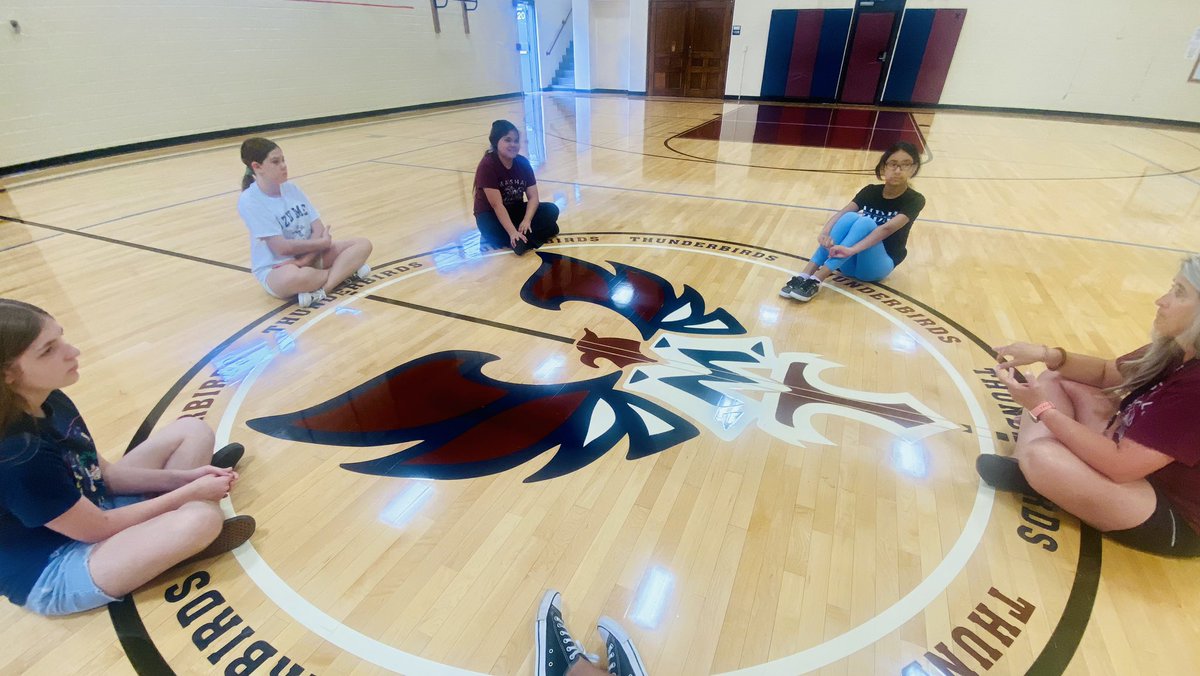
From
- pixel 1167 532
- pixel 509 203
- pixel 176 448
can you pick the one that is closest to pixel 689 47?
pixel 509 203

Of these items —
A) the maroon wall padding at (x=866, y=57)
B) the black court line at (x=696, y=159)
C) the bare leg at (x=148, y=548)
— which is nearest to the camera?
the bare leg at (x=148, y=548)

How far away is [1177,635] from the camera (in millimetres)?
1478

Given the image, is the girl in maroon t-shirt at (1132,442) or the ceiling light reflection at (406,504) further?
the ceiling light reflection at (406,504)

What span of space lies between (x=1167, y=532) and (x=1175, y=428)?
1.42ft

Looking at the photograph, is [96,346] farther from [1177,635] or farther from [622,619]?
[1177,635]

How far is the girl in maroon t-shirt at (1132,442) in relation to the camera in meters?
1.43

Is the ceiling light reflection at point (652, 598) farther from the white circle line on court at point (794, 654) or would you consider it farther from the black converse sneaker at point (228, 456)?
the black converse sneaker at point (228, 456)

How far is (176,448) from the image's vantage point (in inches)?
72.3

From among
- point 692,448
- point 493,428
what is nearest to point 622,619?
point 692,448

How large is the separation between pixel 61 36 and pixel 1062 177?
12725 mm

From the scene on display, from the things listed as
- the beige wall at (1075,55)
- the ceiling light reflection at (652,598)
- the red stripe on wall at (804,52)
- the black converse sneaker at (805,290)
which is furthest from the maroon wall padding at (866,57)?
the ceiling light reflection at (652,598)

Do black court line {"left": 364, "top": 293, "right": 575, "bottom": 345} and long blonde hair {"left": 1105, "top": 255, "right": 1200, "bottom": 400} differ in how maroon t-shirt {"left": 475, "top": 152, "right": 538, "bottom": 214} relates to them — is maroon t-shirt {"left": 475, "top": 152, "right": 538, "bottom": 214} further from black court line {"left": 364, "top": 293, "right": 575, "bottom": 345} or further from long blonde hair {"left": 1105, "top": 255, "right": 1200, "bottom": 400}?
long blonde hair {"left": 1105, "top": 255, "right": 1200, "bottom": 400}

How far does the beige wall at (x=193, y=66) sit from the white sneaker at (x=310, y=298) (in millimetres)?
6429

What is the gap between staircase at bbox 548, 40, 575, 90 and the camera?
17.4 m
